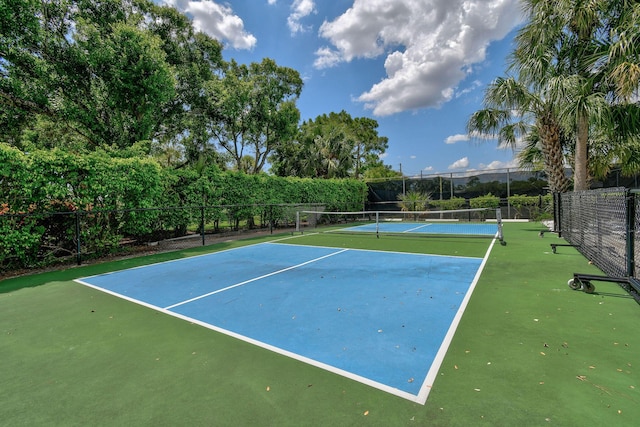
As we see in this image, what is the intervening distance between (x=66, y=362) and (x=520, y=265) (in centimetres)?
763

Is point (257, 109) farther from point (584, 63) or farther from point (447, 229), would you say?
point (584, 63)

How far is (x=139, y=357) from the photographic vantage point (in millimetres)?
2891

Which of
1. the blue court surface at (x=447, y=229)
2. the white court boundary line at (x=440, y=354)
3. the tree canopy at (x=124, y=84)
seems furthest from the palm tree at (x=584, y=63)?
the tree canopy at (x=124, y=84)

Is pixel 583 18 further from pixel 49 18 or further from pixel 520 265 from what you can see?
pixel 49 18

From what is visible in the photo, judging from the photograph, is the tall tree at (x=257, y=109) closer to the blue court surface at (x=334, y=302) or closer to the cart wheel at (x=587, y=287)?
the blue court surface at (x=334, y=302)

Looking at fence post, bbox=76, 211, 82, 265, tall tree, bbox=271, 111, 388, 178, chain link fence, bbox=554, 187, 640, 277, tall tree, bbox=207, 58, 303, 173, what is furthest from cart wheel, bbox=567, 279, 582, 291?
tall tree, bbox=271, 111, 388, 178

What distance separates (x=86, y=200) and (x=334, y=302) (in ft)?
24.6

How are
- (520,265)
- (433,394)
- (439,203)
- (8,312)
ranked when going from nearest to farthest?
1. (433,394)
2. (8,312)
3. (520,265)
4. (439,203)

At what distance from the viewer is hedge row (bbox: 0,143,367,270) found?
6.53m

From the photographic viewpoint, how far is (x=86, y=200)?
7.74m

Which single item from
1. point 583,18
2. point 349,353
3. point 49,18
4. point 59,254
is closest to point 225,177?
point 59,254

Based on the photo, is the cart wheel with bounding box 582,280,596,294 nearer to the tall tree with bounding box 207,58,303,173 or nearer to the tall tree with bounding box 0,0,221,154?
the tall tree with bounding box 0,0,221,154

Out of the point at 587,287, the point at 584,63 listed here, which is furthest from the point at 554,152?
the point at 587,287

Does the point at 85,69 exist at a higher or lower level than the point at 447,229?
higher
